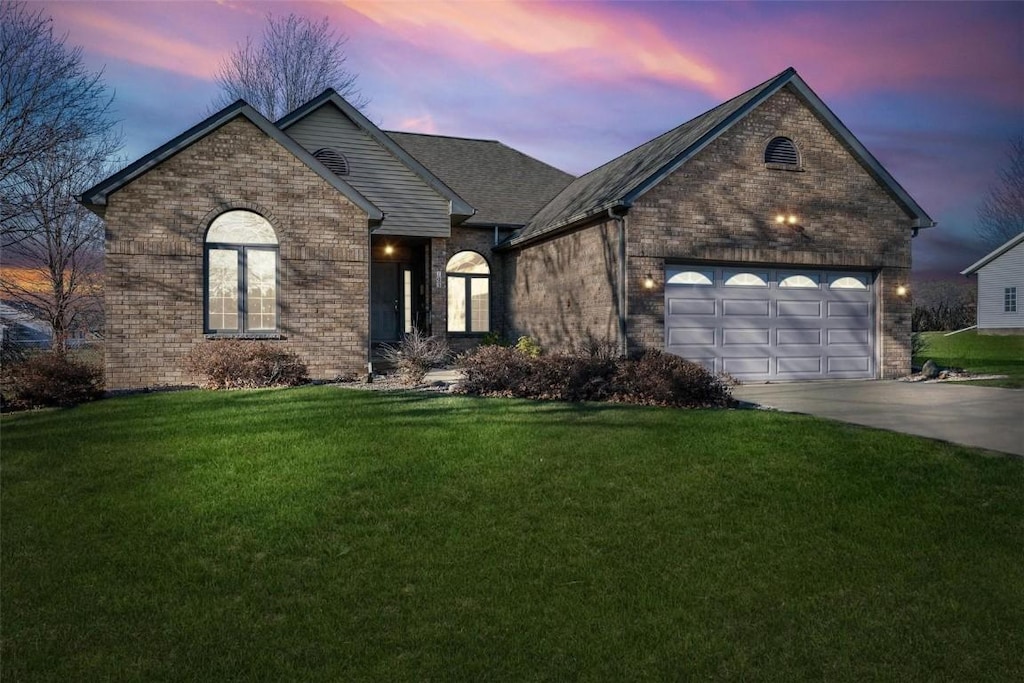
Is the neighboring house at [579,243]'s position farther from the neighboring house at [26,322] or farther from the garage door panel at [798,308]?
the neighboring house at [26,322]

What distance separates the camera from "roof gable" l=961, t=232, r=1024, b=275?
38.9 metres

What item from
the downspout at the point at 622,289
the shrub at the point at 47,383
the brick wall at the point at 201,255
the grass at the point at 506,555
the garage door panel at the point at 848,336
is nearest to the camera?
the grass at the point at 506,555

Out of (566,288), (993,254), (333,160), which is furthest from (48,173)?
(993,254)

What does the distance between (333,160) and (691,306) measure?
9854 millimetres

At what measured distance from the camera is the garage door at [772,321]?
15.7 metres

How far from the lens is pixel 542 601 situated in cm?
441

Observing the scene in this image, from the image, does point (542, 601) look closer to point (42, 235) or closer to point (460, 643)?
point (460, 643)

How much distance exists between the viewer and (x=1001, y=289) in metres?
41.1

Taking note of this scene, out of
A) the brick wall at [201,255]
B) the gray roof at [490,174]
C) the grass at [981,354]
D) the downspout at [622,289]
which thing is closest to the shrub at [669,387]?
the downspout at [622,289]

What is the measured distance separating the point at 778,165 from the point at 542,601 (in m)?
14.3

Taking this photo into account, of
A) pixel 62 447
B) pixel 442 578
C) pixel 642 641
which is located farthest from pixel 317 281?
pixel 642 641

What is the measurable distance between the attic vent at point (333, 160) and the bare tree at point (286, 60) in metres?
15.3

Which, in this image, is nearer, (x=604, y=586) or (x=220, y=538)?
(x=604, y=586)

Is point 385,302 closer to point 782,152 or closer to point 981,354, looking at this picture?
point 782,152
